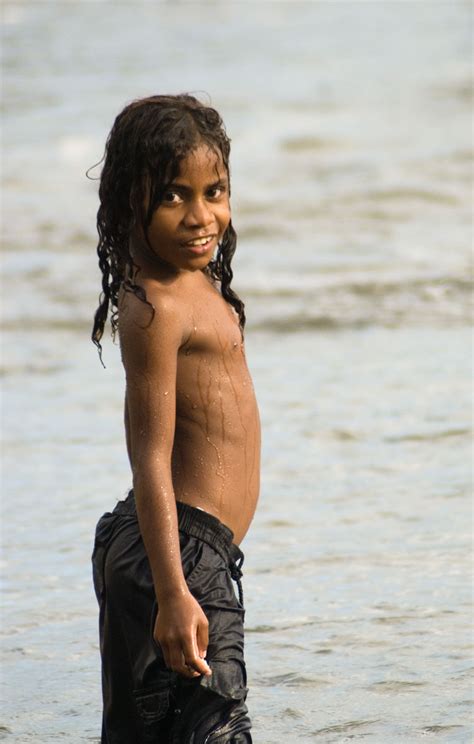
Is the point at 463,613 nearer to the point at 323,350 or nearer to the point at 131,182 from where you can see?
the point at 131,182

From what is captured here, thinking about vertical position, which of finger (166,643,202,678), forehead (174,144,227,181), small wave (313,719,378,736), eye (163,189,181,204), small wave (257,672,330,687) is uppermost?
forehead (174,144,227,181)

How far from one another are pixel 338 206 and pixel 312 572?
23.7 ft

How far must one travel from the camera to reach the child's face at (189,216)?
2523mm

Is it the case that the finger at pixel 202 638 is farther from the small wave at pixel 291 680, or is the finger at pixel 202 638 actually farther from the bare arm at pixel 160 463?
the small wave at pixel 291 680

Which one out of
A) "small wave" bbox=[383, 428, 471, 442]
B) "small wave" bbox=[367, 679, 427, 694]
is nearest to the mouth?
"small wave" bbox=[367, 679, 427, 694]

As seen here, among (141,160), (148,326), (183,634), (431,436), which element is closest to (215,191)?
(141,160)

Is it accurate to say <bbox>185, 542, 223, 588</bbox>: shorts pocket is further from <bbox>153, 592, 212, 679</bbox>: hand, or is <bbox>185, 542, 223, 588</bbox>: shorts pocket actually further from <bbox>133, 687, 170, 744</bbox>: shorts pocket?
<bbox>133, 687, 170, 744</bbox>: shorts pocket

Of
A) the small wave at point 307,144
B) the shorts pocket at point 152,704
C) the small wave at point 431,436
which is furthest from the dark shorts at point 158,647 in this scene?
the small wave at point 307,144

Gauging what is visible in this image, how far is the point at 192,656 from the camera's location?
2.38m

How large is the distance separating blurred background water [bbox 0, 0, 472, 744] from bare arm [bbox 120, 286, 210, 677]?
981mm

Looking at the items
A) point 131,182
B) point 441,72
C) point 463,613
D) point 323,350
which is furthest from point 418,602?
point 441,72

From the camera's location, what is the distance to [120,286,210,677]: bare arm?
2395 mm

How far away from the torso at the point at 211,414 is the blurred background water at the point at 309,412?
0.89m

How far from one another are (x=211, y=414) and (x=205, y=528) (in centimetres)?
20
